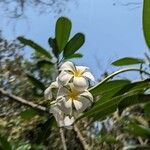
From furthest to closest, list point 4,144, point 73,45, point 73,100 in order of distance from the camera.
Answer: point 4,144
point 73,45
point 73,100

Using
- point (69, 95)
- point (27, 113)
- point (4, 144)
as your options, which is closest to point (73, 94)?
point (69, 95)

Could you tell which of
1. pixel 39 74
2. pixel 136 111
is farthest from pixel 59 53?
pixel 39 74

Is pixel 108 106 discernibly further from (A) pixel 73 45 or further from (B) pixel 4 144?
(B) pixel 4 144

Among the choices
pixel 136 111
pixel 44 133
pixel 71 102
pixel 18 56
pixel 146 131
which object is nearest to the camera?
pixel 71 102

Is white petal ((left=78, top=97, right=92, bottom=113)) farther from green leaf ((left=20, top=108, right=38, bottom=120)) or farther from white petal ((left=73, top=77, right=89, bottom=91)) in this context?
green leaf ((left=20, top=108, right=38, bottom=120))

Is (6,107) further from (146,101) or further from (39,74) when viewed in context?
(146,101)

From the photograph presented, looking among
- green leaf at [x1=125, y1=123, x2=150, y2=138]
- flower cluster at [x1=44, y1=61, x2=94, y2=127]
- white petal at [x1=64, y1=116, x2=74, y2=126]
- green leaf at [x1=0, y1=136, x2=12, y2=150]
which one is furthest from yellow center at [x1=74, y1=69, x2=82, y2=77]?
green leaf at [x1=0, y1=136, x2=12, y2=150]

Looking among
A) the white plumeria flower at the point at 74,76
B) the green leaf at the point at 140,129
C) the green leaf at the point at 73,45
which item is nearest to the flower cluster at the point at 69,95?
the white plumeria flower at the point at 74,76
